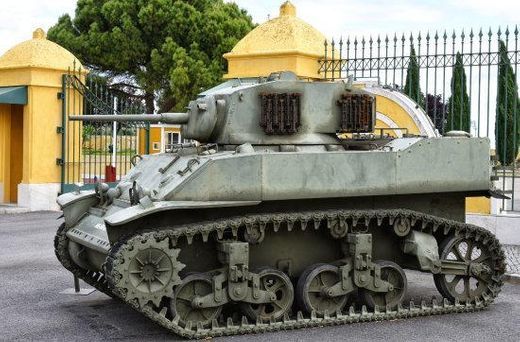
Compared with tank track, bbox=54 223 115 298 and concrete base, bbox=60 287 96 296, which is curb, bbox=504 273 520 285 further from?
concrete base, bbox=60 287 96 296

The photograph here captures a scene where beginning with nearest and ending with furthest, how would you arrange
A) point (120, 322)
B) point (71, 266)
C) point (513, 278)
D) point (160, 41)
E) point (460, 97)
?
point (120, 322)
point (71, 266)
point (513, 278)
point (460, 97)
point (160, 41)

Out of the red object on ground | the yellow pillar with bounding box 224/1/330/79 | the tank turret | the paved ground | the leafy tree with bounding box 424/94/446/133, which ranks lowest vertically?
the paved ground

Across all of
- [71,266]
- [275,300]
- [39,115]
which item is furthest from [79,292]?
[39,115]

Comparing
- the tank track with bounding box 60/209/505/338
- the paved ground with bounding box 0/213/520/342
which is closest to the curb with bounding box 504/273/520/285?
the paved ground with bounding box 0/213/520/342

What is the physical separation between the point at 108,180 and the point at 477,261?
45.1ft

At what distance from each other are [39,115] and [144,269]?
42.8 ft

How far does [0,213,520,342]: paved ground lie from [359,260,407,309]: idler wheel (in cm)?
30

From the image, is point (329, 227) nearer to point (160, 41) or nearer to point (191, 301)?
point (191, 301)

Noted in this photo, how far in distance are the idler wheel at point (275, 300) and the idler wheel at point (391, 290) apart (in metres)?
0.93

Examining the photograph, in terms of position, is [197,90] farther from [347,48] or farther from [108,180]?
[347,48]

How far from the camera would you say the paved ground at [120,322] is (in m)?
7.77

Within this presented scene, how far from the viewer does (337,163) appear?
8258 mm

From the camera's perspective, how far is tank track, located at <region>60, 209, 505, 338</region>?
7.49 meters

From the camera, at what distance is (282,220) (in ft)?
26.2
